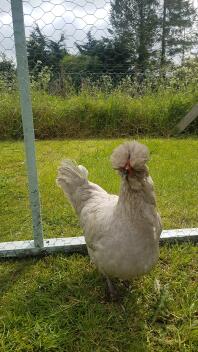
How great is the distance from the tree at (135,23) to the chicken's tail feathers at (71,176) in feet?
2.89

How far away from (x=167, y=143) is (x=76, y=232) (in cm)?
309

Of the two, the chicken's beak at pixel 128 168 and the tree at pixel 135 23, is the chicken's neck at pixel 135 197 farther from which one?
the tree at pixel 135 23

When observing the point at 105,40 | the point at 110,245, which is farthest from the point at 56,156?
the point at 110,245

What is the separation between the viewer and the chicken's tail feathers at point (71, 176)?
2660 millimetres

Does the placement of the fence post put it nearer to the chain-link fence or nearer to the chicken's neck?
the chain-link fence

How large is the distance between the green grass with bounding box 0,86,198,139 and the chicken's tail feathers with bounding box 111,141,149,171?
14.5ft

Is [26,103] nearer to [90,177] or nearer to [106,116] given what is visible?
[90,177]

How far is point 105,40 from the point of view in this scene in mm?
2420

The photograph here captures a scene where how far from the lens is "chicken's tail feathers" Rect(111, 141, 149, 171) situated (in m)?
1.84

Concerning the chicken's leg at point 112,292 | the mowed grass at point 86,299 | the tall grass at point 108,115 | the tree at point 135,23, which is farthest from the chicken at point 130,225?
the tall grass at point 108,115

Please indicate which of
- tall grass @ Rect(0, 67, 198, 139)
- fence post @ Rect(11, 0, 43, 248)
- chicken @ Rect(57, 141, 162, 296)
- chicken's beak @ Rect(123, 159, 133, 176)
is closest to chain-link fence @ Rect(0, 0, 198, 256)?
fence post @ Rect(11, 0, 43, 248)

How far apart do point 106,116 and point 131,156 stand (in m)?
4.61

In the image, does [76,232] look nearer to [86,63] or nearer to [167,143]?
[86,63]

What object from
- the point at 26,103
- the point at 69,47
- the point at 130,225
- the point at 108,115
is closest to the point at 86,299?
the point at 130,225
